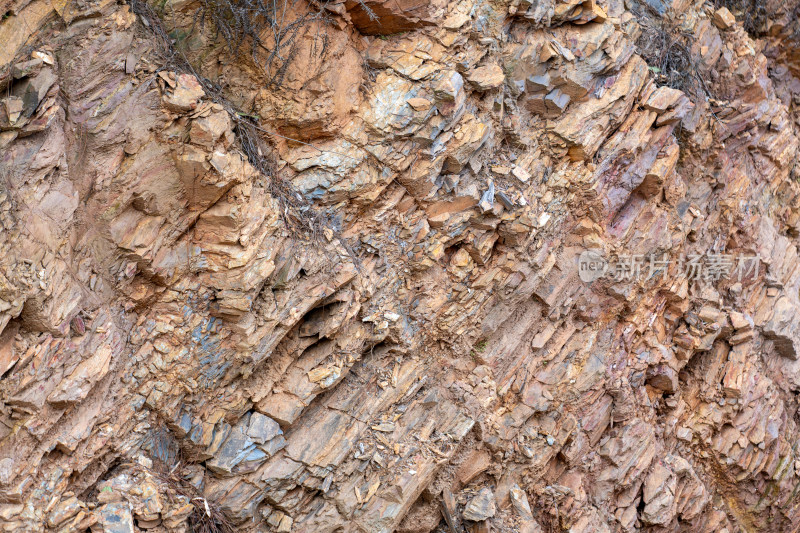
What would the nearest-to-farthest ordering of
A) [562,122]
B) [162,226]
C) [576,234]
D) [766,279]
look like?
[162,226] → [562,122] → [576,234] → [766,279]

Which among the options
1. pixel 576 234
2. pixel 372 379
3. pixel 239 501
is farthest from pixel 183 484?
pixel 576 234

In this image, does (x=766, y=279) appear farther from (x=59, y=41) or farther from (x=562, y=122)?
(x=59, y=41)

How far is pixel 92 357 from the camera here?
4027 mm

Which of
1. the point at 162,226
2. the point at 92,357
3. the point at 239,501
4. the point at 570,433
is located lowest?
the point at 570,433

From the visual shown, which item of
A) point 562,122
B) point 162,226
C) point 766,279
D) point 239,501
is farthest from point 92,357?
point 766,279

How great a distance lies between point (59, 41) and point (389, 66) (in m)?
2.18

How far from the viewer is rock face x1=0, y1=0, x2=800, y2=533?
154 inches

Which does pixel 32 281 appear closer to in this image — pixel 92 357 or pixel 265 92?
pixel 92 357

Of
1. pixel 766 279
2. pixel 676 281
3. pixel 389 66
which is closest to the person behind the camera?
pixel 389 66

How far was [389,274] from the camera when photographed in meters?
5.23

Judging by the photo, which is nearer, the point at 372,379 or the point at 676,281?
the point at 372,379

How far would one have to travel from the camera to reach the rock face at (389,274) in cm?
392

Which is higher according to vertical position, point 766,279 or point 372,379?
point 372,379

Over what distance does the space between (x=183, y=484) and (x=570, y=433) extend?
3.53 m
